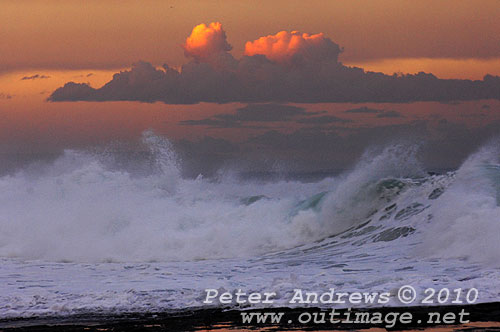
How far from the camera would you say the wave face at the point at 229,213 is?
659 inches

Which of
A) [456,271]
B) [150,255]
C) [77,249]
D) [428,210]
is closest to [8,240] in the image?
[77,249]

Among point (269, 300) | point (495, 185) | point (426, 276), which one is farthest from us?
point (495, 185)

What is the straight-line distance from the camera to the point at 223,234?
20.1 metres

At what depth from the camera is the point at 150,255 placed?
18484 millimetres

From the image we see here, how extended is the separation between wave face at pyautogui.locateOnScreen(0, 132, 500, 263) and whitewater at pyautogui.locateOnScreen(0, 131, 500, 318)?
0.05 metres

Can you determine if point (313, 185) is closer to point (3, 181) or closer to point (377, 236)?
point (377, 236)

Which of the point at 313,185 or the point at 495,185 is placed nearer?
the point at 495,185

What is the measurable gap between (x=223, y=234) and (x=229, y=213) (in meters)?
3.04

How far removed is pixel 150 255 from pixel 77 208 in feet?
19.0

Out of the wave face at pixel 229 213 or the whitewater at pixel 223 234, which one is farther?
the wave face at pixel 229 213

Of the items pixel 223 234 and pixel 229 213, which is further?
pixel 229 213

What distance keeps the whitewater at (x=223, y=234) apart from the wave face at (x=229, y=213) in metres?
0.05

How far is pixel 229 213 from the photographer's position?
23.2m

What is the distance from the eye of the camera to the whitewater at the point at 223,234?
1195cm
